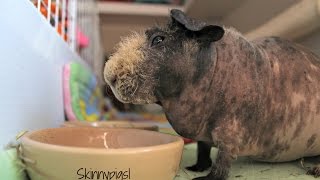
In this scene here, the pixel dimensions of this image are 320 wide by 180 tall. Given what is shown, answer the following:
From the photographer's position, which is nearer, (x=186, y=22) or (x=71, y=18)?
(x=186, y=22)

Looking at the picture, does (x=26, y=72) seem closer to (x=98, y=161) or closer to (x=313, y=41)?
(x=98, y=161)

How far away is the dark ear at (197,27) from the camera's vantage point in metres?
0.46

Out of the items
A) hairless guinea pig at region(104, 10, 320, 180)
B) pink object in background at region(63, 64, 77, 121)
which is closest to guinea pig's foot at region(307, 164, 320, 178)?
hairless guinea pig at region(104, 10, 320, 180)

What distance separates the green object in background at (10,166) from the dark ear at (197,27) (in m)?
0.25

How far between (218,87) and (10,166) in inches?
10.5

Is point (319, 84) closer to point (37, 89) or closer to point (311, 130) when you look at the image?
point (311, 130)

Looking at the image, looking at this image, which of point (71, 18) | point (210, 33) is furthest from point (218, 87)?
point (71, 18)

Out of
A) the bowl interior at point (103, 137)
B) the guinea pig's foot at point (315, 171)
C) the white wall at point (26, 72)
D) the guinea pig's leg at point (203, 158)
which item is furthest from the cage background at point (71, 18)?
the guinea pig's foot at point (315, 171)

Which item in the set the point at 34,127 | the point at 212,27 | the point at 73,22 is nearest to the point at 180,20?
the point at 212,27

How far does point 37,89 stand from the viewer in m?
0.61

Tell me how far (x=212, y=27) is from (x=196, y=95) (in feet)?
0.29

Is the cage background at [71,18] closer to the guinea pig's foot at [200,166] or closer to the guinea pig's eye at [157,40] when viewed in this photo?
the guinea pig's eye at [157,40]

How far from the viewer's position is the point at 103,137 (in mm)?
545

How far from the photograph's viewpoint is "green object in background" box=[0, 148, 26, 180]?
40 centimetres
